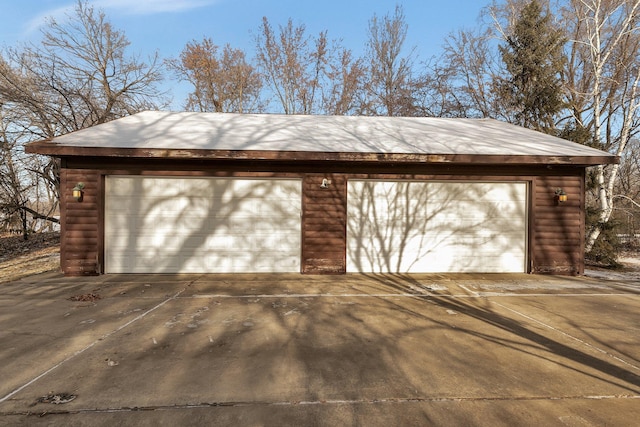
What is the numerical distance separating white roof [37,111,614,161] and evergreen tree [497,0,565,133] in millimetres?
4120

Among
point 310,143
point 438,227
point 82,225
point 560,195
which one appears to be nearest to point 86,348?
point 82,225

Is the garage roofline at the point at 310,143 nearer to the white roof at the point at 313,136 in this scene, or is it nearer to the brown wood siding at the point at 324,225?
the white roof at the point at 313,136

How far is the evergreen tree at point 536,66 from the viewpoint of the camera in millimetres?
12492

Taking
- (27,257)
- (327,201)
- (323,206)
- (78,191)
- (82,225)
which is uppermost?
(78,191)

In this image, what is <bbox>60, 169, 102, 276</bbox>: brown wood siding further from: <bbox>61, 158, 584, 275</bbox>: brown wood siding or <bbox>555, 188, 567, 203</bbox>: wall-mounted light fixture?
<bbox>555, 188, 567, 203</bbox>: wall-mounted light fixture

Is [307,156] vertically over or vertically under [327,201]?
over

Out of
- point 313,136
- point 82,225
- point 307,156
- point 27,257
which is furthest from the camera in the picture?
point 27,257

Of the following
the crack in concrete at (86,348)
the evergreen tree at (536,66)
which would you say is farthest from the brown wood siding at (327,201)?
the evergreen tree at (536,66)

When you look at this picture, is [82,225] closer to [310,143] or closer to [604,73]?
[310,143]

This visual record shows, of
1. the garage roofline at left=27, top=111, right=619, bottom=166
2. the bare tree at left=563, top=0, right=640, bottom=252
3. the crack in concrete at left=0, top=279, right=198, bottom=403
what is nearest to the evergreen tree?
the bare tree at left=563, top=0, right=640, bottom=252

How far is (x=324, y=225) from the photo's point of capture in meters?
7.08

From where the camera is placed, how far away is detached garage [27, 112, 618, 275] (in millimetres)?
6711

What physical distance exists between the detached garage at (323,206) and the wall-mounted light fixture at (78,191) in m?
0.02

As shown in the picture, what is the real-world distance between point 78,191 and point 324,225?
5027mm
